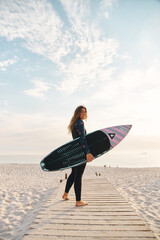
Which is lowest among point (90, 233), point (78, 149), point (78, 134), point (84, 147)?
point (90, 233)

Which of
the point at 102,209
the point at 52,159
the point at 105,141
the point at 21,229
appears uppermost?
the point at 105,141

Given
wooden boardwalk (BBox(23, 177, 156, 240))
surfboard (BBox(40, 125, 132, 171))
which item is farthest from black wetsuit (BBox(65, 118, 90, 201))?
wooden boardwalk (BBox(23, 177, 156, 240))

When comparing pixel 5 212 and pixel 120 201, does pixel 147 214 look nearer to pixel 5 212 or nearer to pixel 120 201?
pixel 120 201

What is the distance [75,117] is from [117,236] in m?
2.14

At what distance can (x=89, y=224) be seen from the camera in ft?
8.43

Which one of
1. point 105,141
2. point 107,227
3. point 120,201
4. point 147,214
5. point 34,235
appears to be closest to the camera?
point 34,235

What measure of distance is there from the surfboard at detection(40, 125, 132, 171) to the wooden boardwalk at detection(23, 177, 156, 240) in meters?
0.97

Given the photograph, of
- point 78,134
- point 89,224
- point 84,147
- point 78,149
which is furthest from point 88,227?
point 78,149

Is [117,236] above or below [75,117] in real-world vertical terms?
below

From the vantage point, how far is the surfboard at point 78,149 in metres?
3.93

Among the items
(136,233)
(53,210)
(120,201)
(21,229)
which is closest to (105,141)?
(120,201)

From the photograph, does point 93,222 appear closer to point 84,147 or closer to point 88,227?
point 88,227

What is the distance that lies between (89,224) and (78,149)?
5.57 ft

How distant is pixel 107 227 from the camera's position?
8.14ft
